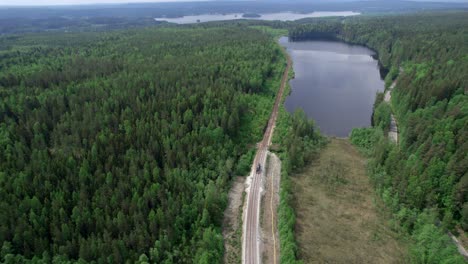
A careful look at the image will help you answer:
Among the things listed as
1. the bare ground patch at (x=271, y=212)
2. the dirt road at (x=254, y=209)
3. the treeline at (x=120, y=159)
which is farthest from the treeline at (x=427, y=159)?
the treeline at (x=120, y=159)

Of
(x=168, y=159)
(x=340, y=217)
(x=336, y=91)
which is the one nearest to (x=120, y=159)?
(x=168, y=159)

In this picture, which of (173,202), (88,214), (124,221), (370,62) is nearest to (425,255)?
(173,202)

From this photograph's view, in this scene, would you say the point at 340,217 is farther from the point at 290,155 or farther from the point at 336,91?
the point at 336,91

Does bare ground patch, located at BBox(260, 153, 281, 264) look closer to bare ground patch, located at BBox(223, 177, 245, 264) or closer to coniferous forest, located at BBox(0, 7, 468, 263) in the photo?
coniferous forest, located at BBox(0, 7, 468, 263)

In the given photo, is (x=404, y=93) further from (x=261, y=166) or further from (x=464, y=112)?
(x=261, y=166)

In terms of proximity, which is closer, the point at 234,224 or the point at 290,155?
the point at 234,224
